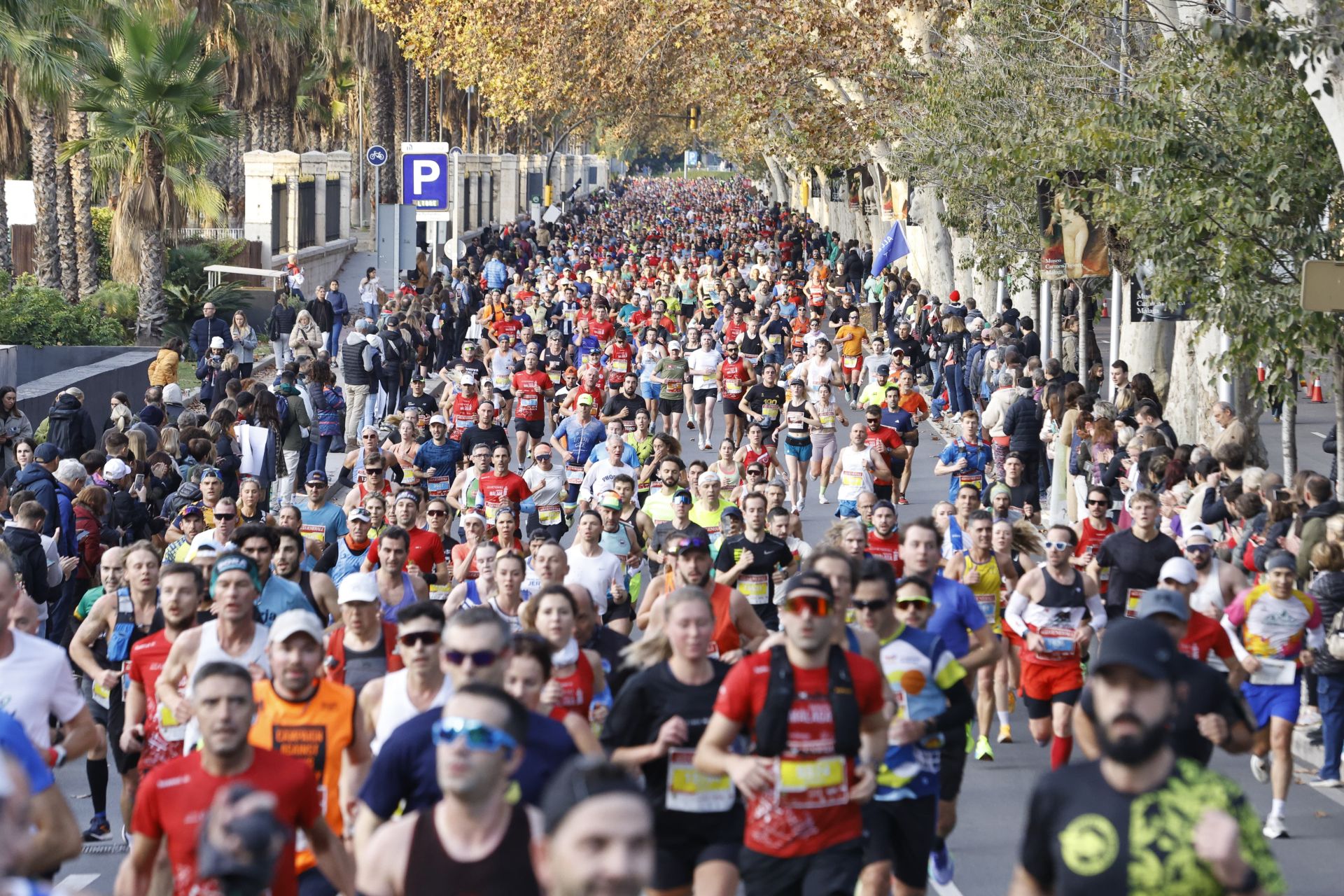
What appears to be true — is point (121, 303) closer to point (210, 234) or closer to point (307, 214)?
point (210, 234)

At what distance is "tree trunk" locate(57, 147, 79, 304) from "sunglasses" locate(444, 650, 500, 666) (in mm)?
27121

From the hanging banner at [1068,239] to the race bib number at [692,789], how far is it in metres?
15.1

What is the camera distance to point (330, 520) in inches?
504

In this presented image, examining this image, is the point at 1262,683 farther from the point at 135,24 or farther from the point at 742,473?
the point at 135,24

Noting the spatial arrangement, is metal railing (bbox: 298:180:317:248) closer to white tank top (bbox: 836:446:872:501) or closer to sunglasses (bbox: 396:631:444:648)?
white tank top (bbox: 836:446:872:501)

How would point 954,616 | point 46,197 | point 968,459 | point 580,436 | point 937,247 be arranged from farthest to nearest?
point 937,247
point 46,197
point 580,436
point 968,459
point 954,616

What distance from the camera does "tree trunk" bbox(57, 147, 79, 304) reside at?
3173 cm

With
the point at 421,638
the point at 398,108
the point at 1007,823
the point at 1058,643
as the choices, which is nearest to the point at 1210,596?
the point at 1058,643

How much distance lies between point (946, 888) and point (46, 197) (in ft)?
82.2

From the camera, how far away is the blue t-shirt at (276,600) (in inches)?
365

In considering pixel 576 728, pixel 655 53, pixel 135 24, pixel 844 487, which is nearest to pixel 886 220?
pixel 655 53

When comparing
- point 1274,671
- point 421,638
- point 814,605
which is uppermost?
point 814,605

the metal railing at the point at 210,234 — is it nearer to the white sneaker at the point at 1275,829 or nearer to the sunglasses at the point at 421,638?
the white sneaker at the point at 1275,829

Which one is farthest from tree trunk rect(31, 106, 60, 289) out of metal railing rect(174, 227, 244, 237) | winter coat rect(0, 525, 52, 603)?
winter coat rect(0, 525, 52, 603)
